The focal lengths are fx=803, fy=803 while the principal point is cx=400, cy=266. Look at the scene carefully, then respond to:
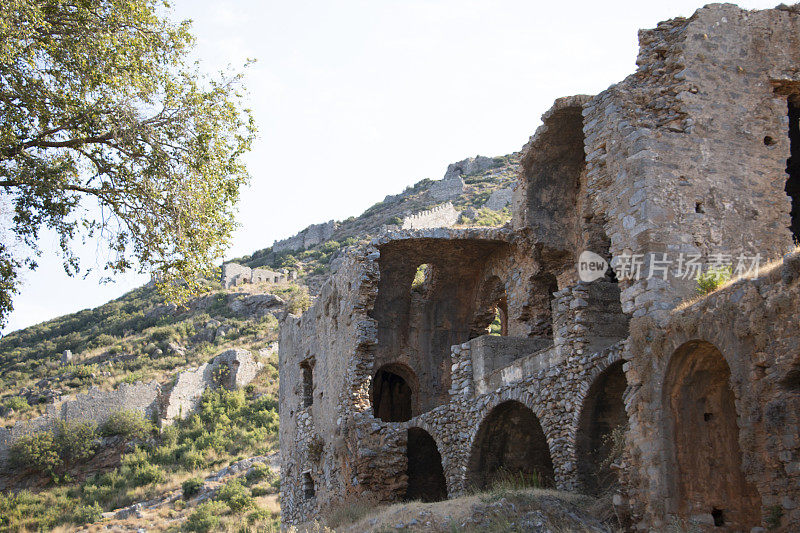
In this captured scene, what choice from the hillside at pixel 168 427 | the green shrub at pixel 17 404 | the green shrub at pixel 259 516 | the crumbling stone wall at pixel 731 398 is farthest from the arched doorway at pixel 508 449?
the green shrub at pixel 17 404

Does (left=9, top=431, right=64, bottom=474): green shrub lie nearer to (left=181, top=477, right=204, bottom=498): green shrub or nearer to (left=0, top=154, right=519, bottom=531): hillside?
(left=0, top=154, right=519, bottom=531): hillside

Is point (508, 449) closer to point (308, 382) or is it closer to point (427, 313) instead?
point (427, 313)

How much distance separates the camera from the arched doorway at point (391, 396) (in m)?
24.4

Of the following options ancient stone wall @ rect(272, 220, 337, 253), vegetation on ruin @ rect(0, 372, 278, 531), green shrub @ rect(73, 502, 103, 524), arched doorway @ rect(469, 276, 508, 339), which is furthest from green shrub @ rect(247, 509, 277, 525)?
ancient stone wall @ rect(272, 220, 337, 253)

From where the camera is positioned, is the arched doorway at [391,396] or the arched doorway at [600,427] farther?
the arched doorway at [391,396]

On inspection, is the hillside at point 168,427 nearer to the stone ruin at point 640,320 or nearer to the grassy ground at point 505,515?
the stone ruin at point 640,320

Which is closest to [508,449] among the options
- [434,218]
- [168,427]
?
[168,427]

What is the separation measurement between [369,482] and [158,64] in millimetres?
10693

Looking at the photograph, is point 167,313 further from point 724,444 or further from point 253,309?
point 724,444

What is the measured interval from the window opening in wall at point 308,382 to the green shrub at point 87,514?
443 inches

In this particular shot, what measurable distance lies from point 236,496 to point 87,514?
6404 millimetres

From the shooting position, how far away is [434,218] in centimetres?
4906

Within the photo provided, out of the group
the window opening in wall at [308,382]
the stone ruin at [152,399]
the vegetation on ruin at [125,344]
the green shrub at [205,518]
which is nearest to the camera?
the window opening in wall at [308,382]

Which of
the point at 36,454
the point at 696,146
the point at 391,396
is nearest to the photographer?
the point at 696,146
